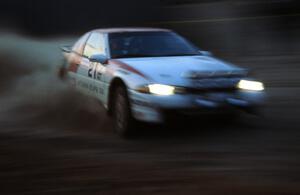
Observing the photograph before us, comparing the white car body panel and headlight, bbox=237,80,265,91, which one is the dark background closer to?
the white car body panel

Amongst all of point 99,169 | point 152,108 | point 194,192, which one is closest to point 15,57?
point 152,108

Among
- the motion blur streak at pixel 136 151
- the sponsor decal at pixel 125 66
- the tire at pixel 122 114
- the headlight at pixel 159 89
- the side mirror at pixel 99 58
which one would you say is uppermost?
the side mirror at pixel 99 58

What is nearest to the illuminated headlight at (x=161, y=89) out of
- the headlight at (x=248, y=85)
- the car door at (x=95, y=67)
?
the headlight at (x=248, y=85)

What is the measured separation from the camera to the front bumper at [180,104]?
754 cm

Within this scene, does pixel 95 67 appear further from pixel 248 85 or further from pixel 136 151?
pixel 248 85

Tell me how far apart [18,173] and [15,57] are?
11.0 metres

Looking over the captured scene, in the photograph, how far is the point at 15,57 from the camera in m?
16.8

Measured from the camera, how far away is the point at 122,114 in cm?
809

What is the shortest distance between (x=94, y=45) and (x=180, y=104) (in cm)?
253

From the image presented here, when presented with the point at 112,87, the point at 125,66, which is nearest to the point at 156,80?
the point at 125,66

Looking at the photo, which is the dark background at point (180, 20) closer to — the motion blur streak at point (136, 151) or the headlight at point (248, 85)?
the motion blur streak at point (136, 151)

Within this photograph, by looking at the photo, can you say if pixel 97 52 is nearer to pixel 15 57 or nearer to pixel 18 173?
pixel 18 173

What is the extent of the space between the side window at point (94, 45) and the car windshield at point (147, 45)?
17 cm

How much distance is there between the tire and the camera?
313 inches
